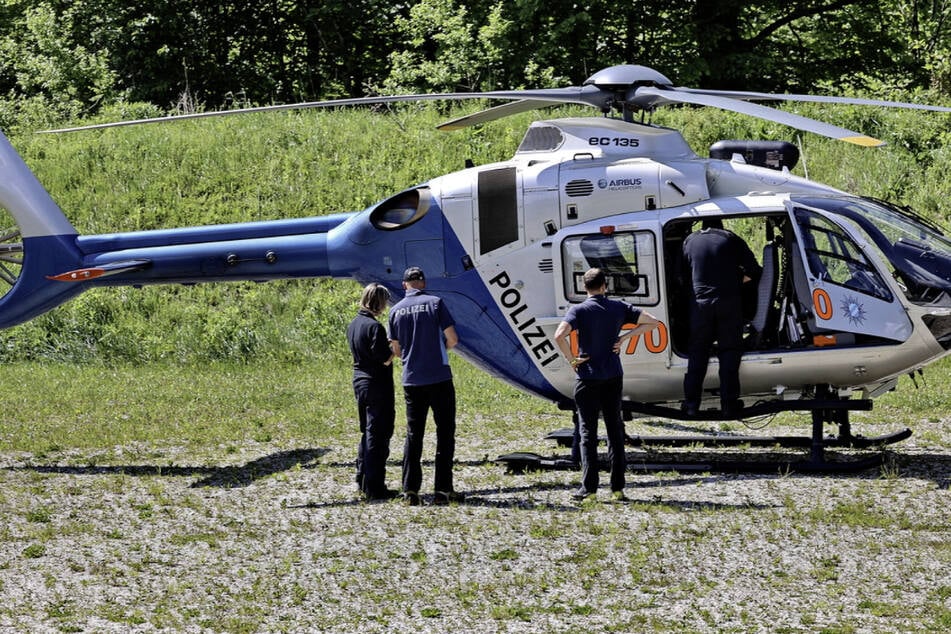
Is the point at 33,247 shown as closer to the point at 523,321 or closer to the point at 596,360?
the point at 523,321

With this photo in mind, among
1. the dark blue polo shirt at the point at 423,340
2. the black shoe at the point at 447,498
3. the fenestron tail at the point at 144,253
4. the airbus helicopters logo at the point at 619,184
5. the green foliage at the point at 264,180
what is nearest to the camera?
the dark blue polo shirt at the point at 423,340

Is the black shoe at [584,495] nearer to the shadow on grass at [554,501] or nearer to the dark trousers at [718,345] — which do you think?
the shadow on grass at [554,501]

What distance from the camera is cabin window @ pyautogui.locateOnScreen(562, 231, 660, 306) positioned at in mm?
9945

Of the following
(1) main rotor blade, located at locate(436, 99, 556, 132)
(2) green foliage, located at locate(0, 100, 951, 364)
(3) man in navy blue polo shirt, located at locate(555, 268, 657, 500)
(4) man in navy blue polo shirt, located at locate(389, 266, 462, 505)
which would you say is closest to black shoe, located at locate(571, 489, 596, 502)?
(3) man in navy blue polo shirt, located at locate(555, 268, 657, 500)

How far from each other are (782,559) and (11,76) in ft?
88.0

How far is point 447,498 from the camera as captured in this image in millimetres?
9125

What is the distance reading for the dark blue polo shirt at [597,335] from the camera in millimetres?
8758

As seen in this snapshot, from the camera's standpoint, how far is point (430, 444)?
39.5 ft

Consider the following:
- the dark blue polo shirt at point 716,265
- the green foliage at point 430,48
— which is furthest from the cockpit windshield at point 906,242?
the green foliage at point 430,48

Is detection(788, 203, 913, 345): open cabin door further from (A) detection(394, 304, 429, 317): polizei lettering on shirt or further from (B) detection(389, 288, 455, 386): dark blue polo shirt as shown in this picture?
(A) detection(394, 304, 429, 317): polizei lettering on shirt

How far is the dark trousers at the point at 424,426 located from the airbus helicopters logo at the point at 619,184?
2.44m

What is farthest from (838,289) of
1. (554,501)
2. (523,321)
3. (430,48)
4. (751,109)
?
(430,48)

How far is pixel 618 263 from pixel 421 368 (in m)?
2.21

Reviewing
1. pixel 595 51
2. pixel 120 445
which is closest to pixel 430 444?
pixel 120 445
